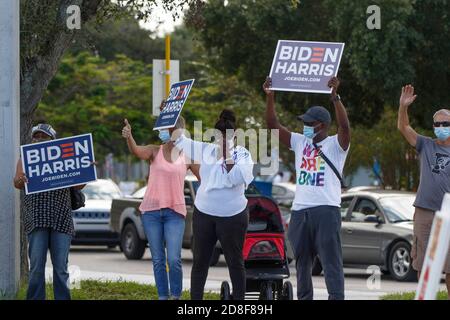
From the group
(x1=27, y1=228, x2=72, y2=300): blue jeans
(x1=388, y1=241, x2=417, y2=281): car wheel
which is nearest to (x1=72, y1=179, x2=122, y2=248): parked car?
(x1=388, y1=241, x2=417, y2=281): car wheel

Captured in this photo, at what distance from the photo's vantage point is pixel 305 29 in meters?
24.8

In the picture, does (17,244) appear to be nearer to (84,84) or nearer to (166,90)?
(166,90)

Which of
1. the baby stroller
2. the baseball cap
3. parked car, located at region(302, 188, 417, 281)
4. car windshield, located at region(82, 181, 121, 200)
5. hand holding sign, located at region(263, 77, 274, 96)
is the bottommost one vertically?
car windshield, located at region(82, 181, 121, 200)

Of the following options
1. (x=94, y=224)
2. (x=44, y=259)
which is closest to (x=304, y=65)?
(x=44, y=259)

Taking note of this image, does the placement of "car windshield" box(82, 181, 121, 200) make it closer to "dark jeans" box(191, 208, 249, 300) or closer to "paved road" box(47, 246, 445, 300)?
"paved road" box(47, 246, 445, 300)

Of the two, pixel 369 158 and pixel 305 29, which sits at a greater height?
pixel 305 29

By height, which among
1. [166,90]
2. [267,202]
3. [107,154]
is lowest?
[107,154]

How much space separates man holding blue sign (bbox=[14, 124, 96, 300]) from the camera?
9906 millimetres

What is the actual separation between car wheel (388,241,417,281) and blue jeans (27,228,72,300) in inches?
352

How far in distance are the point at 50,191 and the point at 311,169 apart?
2.14 metres

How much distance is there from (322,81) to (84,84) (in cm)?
3127

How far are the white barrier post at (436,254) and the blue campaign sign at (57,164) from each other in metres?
4.38

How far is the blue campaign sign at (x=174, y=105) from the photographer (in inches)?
432

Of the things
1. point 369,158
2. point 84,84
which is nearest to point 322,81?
point 369,158
